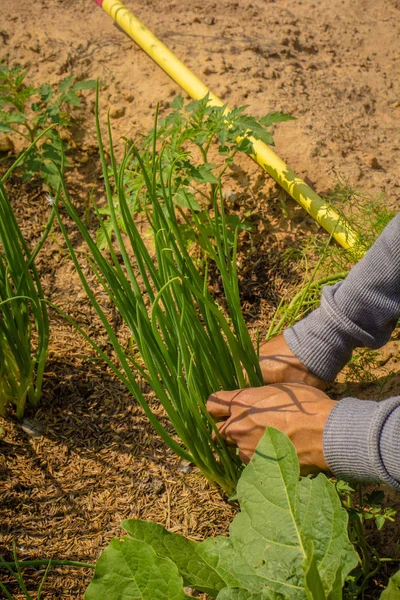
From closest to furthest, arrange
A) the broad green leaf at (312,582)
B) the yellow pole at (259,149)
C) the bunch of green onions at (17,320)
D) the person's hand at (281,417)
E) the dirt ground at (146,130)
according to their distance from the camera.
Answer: the broad green leaf at (312,582) → the person's hand at (281,417) → the bunch of green onions at (17,320) → the dirt ground at (146,130) → the yellow pole at (259,149)

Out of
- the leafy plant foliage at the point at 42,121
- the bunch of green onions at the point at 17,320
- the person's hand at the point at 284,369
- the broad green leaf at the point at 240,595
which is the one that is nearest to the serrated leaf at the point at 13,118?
the leafy plant foliage at the point at 42,121

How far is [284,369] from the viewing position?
72.4 inches

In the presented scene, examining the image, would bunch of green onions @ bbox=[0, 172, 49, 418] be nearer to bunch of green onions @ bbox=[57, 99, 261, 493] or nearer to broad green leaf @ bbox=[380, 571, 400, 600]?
bunch of green onions @ bbox=[57, 99, 261, 493]

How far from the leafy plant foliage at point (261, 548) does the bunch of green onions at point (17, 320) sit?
2.03ft

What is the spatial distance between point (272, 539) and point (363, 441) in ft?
0.90

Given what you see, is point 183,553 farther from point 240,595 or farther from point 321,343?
point 321,343

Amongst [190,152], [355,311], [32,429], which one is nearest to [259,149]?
[190,152]

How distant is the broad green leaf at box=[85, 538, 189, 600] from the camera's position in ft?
4.43

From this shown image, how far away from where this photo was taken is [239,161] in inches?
100

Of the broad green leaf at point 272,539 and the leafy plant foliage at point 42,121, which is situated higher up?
the leafy plant foliage at point 42,121

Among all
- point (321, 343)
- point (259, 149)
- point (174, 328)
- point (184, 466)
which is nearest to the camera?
point (174, 328)

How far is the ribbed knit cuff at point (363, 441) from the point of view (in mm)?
1458

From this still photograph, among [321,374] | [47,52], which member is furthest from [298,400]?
[47,52]

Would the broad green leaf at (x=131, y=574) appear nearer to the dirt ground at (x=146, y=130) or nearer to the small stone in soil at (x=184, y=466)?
the dirt ground at (x=146, y=130)
